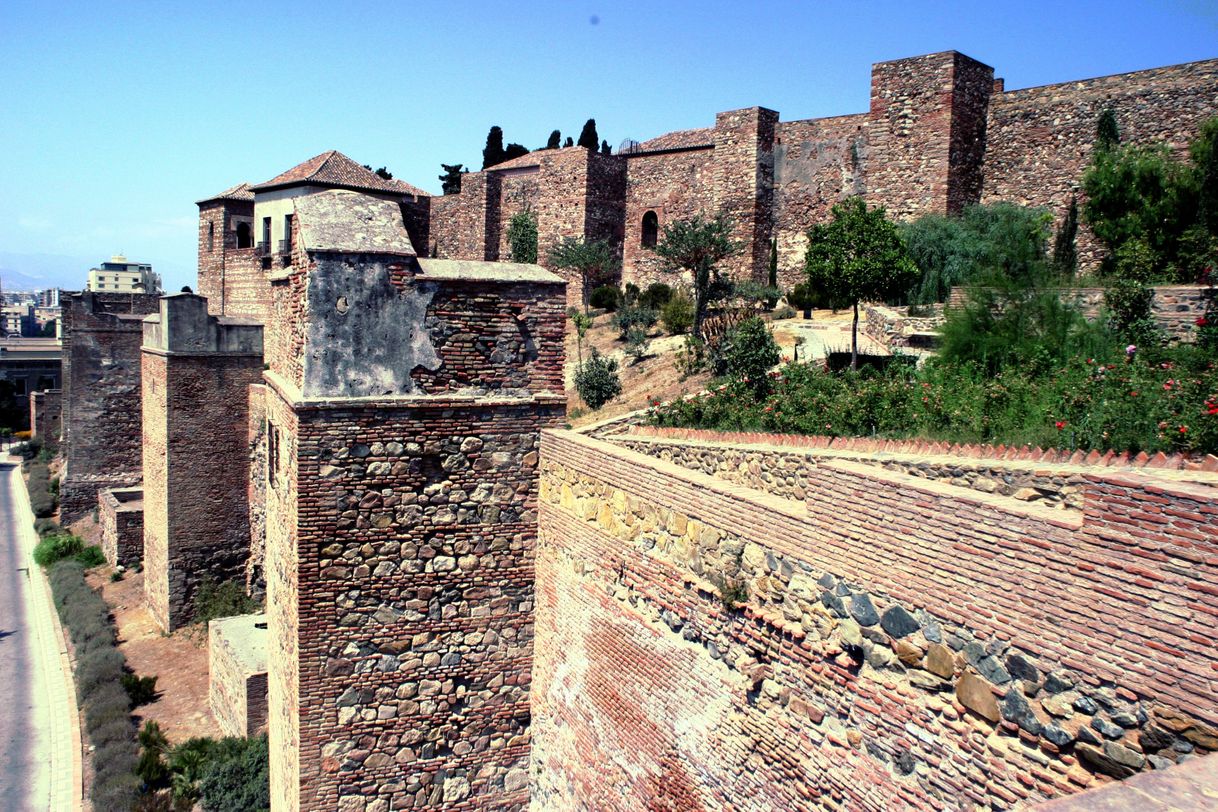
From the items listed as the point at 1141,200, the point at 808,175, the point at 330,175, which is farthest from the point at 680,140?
the point at 1141,200

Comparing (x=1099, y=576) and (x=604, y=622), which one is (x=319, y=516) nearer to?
(x=604, y=622)

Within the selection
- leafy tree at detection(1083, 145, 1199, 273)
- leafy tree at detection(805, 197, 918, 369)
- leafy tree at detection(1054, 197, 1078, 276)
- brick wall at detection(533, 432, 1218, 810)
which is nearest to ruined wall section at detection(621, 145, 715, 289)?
leafy tree at detection(1054, 197, 1078, 276)

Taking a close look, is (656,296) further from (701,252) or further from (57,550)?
(57,550)

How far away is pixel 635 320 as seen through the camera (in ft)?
69.9

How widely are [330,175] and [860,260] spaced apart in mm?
17465

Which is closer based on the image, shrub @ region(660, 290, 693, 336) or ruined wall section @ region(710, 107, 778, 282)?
shrub @ region(660, 290, 693, 336)

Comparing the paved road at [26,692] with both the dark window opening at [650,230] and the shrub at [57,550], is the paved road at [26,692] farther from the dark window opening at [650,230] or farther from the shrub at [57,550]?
the dark window opening at [650,230]

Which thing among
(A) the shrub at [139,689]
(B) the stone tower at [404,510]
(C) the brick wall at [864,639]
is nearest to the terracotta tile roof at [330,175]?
(A) the shrub at [139,689]

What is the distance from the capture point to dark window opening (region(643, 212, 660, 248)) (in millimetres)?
26953

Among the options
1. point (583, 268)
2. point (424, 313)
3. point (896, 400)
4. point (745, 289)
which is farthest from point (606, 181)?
point (424, 313)

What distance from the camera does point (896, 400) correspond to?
929cm

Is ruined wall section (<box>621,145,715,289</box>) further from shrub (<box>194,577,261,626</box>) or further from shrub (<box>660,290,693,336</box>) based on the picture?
shrub (<box>194,577,261,626</box>)

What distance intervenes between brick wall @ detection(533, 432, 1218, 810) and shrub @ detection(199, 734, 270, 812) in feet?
17.3

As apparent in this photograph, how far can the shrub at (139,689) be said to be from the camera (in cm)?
1370
